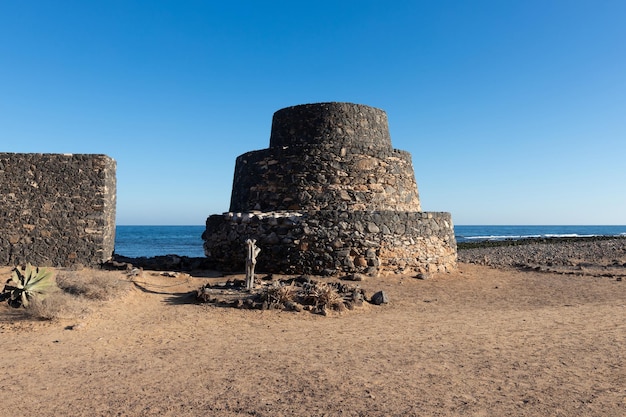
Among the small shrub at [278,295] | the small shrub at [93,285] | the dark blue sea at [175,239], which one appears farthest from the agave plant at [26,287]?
the dark blue sea at [175,239]

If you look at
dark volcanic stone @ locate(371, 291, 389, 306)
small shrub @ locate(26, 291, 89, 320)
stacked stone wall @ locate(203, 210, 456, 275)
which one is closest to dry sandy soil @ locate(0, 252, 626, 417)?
small shrub @ locate(26, 291, 89, 320)

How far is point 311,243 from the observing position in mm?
12141

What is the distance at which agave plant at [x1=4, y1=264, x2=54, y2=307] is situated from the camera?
8156 mm

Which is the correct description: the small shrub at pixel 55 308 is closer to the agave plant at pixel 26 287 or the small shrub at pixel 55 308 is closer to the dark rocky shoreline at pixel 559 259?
the agave plant at pixel 26 287

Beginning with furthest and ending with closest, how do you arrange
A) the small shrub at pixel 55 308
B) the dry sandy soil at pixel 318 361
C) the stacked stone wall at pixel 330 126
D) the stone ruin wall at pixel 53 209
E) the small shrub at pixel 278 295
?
the stacked stone wall at pixel 330 126, the stone ruin wall at pixel 53 209, the small shrub at pixel 278 295, the small shrub at pixel 55 308, the dry sandy soil at pixel 318 361

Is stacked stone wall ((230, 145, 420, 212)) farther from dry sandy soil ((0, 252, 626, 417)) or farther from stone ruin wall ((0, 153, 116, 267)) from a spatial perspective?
dry sandy soil ((0, 252, 626, 417))

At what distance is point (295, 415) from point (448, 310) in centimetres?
587

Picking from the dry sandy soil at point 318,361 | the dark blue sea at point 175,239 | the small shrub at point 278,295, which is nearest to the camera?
the dry sandy soil at point 318,361

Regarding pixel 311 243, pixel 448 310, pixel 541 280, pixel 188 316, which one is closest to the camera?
pixel 188 316

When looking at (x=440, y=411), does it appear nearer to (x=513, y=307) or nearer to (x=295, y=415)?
(x=295, y=415)

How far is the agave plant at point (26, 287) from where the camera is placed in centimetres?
816

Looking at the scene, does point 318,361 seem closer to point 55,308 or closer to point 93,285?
point 55,308

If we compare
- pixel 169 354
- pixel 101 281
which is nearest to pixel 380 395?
pixel 169 354

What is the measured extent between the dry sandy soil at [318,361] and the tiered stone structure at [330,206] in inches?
118
